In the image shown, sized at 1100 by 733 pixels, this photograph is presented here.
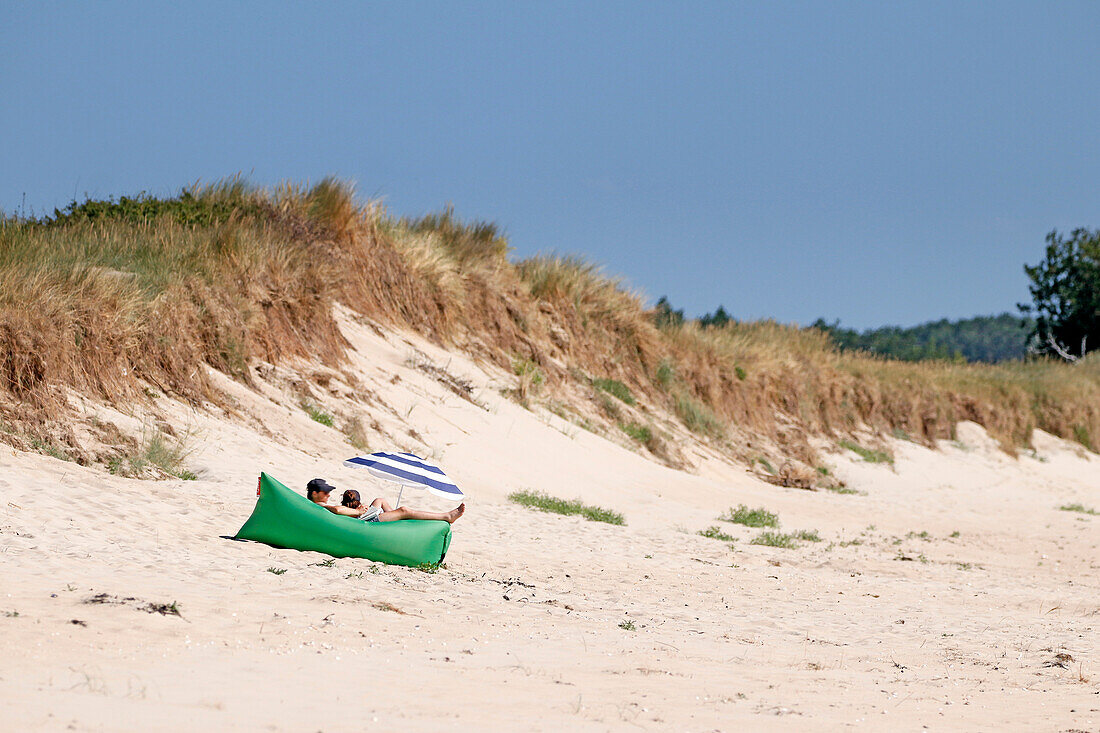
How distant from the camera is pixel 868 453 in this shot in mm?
24172

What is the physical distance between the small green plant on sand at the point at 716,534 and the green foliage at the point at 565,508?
99cm

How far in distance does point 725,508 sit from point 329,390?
20.0ft

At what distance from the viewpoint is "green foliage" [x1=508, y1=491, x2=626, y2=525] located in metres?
12.9

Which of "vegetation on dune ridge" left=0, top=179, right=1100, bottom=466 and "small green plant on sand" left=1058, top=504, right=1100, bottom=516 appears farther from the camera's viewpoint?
"small green plant on sand" left=1058, top=504, right=1100, bottom=516

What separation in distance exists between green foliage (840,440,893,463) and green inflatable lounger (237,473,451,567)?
17.6m

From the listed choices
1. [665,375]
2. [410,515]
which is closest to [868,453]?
[665,375]

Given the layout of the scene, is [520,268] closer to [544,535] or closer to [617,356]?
[617,356]

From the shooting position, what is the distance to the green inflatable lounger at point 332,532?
8.10 m

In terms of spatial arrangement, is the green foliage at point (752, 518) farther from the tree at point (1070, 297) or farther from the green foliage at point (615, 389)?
the tree at point (1070, 297)

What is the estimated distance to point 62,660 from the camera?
15.4 ft

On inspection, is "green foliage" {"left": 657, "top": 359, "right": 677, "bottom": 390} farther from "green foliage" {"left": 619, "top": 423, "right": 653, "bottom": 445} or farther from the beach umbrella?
the beach umbrella

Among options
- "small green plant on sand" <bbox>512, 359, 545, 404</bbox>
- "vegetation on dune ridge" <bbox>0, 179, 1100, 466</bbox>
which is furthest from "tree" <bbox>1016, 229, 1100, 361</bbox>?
"small green plant on sand" <bbox>512, 359, 545, 404</bbox>

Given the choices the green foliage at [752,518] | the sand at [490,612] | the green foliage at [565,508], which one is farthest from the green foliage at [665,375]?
the green foliage at [565,508]

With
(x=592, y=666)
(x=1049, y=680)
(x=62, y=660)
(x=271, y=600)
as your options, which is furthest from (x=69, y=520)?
(x=1049, y=680)
